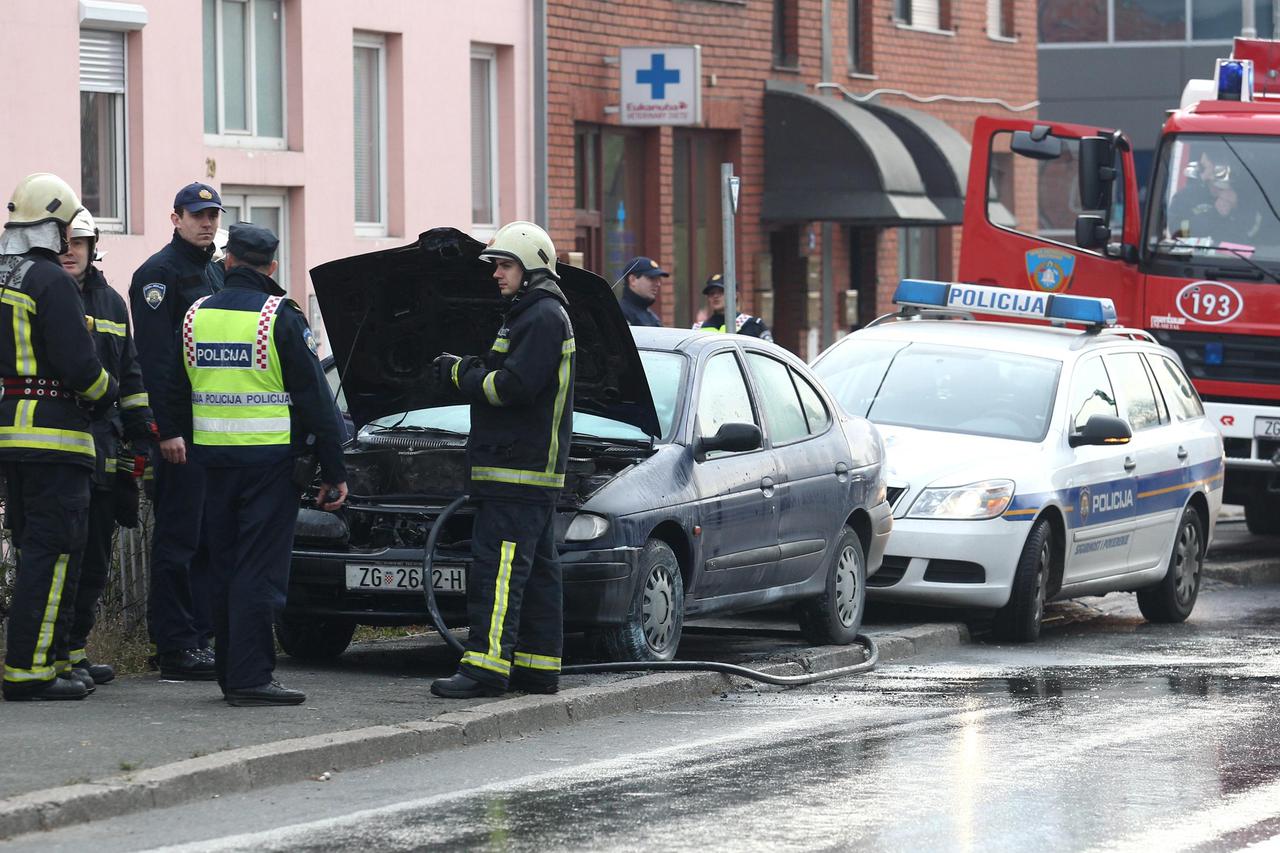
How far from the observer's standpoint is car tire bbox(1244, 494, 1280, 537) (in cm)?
1911

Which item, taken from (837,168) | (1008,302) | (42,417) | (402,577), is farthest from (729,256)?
(837,168)

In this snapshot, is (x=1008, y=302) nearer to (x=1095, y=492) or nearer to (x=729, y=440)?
(x=1095, y=492)

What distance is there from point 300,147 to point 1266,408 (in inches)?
304

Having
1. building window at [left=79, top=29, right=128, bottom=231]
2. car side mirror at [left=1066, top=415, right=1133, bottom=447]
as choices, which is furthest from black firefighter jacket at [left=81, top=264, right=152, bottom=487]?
building window at [left=79, top=29, right=128, bottom=231]

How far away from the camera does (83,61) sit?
17062 millimetres

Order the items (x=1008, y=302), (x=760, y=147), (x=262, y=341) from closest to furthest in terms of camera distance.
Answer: (x=262, y=341), (x=1008, y=302), (x=760, y=147)

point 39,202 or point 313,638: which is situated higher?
point 39,202

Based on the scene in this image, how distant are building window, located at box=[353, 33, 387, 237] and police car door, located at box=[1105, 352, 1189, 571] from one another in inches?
312

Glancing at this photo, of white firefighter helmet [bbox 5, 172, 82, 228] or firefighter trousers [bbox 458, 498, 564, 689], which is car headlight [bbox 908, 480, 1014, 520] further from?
white firefighter helmet [bbox 5, 172, 82, 228]

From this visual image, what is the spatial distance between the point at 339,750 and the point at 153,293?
2500 millimetres

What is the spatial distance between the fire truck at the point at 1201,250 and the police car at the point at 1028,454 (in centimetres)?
232

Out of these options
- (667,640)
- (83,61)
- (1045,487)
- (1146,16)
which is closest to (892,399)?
(1045,487)

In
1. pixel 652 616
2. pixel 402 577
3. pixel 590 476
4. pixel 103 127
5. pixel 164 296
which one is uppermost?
pixel 103 127

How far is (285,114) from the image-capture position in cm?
1930
